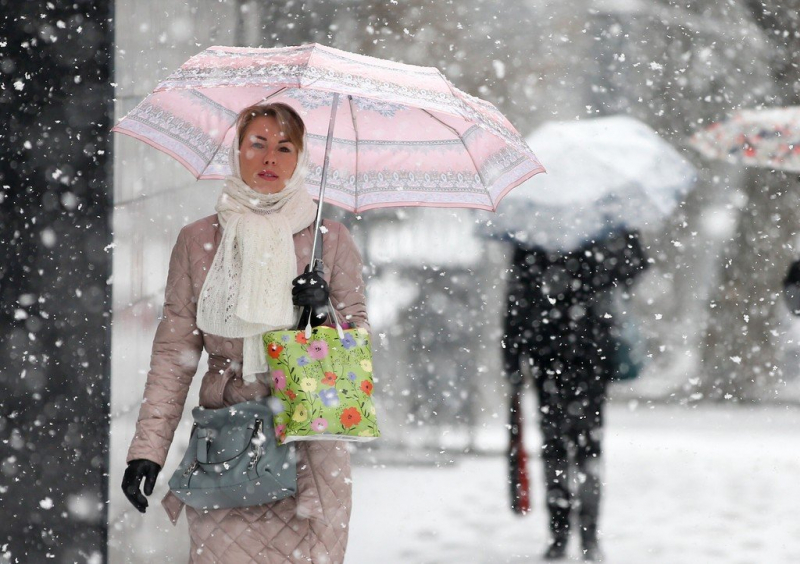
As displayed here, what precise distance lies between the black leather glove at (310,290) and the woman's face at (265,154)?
303mm

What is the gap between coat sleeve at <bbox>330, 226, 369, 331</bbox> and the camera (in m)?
2.98

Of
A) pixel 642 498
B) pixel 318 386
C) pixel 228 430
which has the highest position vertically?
pixel 318 386

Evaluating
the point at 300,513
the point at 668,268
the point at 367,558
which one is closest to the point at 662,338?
the point at 668,268

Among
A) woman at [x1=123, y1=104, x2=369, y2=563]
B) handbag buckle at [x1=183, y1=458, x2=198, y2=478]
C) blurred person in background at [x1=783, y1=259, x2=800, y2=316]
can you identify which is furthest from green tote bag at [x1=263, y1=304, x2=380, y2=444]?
blurred person in background at [x1=783, y1=259, x2=800, y2=316]

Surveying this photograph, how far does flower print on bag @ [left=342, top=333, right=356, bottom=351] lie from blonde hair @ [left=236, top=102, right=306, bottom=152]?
531 mm

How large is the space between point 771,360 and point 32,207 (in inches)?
151

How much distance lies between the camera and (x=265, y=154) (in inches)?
116

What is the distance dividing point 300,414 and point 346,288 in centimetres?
40

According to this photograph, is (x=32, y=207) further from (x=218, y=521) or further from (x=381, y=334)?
(x=381, y=334)

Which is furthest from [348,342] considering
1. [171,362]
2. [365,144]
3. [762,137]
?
[762,137]

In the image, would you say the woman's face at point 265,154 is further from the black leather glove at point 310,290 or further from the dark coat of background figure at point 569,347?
the dark coat of background figure at point 569,347

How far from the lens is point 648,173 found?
5.20 m

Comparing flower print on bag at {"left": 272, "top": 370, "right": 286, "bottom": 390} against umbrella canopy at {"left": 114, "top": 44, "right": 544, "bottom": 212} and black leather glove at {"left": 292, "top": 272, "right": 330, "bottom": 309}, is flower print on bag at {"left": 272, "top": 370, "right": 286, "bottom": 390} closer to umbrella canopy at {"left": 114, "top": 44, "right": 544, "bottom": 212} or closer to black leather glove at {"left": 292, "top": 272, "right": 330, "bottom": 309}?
black leather glove at {"left": 292, "top": 272, "right": 330, "bottom": 309}

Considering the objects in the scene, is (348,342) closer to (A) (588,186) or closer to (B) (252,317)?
(B) (252,317)
